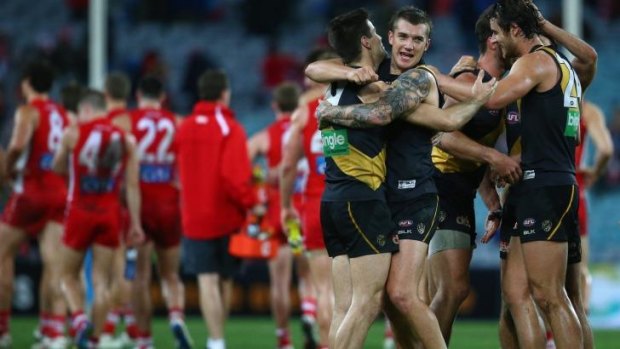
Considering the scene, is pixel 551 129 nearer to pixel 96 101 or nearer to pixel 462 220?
pixel 462 220

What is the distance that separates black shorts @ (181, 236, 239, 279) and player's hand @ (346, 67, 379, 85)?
4319 millimetres

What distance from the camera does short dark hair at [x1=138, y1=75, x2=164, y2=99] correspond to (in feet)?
42.0

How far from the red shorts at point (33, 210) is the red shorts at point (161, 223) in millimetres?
962

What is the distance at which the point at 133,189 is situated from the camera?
11.9 meters

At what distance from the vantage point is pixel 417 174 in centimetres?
812

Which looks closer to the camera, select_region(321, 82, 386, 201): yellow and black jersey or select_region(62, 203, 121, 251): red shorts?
select_region(321, 82, 386, 201): yellow and black jersey

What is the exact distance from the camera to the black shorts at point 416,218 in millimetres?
8055

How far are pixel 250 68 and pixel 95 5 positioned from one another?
6.35 metres

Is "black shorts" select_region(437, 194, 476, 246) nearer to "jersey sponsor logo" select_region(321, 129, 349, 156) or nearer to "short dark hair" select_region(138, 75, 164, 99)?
"jersey sponsor logo" select_region(321, 129, 349, 156)

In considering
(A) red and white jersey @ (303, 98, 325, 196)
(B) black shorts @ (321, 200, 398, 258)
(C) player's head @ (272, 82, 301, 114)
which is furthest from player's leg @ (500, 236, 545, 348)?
(C) player's head @ (272, 82, 301, 114)

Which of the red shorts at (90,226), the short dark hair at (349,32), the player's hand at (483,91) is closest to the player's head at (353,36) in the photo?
the short dark hair at (349,32)

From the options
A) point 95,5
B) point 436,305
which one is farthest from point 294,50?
point 436,305

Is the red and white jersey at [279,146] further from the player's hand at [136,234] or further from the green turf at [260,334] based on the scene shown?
the green turf at [260,334]

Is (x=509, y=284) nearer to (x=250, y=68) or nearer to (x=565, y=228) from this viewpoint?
(x=565, y=228)
